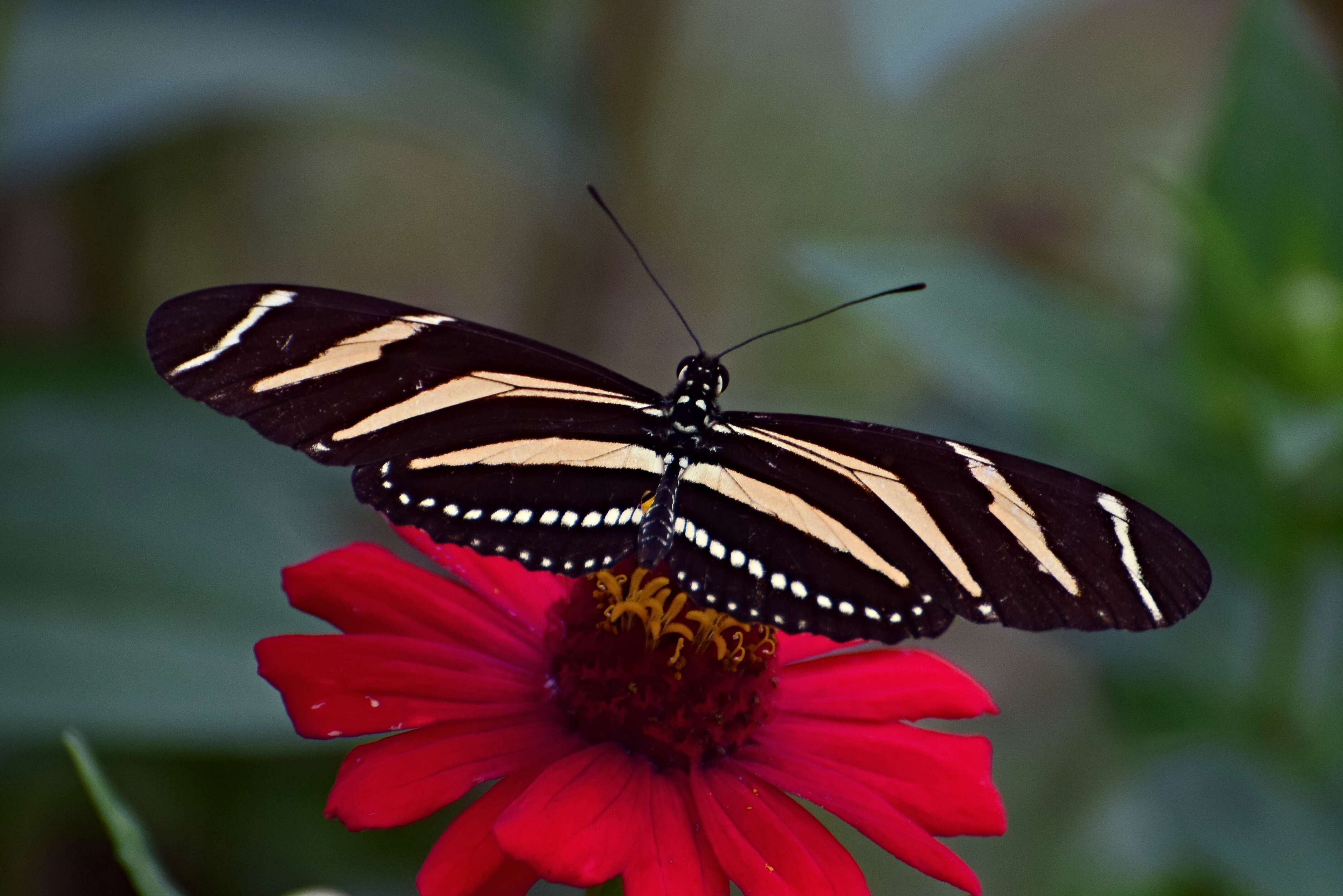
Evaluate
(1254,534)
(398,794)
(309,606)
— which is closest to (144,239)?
(309,606)

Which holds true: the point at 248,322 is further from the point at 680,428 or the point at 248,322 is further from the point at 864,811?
the point at 864,811

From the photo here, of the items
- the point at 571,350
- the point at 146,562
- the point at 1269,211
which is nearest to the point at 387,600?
the point at 146,562

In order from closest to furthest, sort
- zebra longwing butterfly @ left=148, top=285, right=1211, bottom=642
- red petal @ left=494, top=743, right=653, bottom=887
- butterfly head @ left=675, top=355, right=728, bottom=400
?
red petal @ left=494, top=743, right=653, bottom=887 < zebra longwing butterfly @ left=148, top=285, right=1211, bottom=642 < butterfly head @ left=675, top=355, right=728, bottom=400

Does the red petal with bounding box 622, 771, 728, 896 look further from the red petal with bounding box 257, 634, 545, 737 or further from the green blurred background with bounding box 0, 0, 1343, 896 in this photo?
the green blurred background with bounding box 0, 0, 1343, 896

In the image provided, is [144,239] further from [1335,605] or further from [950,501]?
[1335,605]

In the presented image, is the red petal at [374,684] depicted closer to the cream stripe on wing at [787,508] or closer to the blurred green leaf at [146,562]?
the cream stripe on wing at [787,508]

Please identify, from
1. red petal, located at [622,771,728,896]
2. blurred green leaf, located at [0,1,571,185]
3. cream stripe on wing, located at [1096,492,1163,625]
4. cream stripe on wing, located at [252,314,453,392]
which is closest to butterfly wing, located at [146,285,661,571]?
cream stripe on wing, located at [252,314,453,392]
